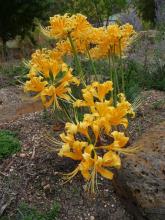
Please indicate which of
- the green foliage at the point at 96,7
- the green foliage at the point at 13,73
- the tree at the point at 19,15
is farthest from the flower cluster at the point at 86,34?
the green foliage at the point at 96,7

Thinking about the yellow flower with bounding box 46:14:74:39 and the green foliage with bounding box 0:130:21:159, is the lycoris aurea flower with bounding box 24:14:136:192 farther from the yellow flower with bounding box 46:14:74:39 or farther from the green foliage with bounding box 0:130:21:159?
the green foliage with bounding box 0:130:21:159

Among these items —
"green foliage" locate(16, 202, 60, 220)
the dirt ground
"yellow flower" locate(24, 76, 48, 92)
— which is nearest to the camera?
"yellow flower" locate(24, 76, 48, 92)

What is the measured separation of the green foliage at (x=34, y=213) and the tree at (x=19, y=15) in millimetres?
7917

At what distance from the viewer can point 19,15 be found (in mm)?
11742

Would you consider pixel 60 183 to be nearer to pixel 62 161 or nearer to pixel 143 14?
pixel 62 161

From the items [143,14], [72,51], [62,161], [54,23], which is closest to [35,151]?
[62,161]

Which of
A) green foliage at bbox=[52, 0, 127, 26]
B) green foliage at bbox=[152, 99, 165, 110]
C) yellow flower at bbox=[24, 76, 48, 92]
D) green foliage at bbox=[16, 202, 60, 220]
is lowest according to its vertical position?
green foliage at bbox=[16, 202, 60, 220]

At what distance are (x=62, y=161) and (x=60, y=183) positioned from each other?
0.79 ft

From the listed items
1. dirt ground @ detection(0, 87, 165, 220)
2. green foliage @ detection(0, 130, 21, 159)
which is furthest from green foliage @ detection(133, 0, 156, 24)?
green foliage @ detection(0, 130, 21, 159)

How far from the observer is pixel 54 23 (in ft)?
12.3

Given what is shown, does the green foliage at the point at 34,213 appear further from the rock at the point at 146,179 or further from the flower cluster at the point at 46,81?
the flower cluster at the point at 46,81

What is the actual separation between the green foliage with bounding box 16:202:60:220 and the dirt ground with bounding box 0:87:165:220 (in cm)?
6

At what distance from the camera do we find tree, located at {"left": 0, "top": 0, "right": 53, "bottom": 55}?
37.7 feet

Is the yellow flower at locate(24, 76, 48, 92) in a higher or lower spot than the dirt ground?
higher
